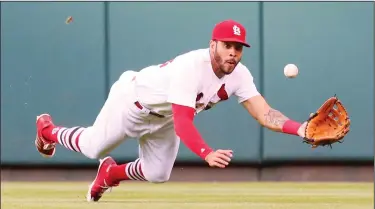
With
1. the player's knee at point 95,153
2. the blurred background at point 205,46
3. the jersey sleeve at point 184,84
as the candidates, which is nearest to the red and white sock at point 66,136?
the player's knee at point 95,153

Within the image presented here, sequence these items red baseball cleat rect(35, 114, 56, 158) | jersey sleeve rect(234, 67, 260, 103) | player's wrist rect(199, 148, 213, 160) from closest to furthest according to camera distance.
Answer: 1. player's wrist rect(199, 148, 213, 160)
2. jersey sleeve rect(234, 67, 260, 103)
3. red baseball cleat rect(35, 114, 56, 158)

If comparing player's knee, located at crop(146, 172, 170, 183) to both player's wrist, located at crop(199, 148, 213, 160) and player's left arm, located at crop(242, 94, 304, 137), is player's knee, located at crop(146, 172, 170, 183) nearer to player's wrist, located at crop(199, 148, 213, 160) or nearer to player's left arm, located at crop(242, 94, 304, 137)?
player's left arm, located at crop(242, 94, 304, 137)

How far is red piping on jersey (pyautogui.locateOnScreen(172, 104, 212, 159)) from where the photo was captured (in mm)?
6105

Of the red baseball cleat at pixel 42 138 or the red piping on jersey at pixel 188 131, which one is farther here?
the red baseball cleat at pixel 42 138

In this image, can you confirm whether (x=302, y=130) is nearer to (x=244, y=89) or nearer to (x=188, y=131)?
(x=244, y=89)

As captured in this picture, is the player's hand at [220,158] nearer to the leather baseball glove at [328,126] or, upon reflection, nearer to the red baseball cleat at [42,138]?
the leather baseball glove at [328,126]

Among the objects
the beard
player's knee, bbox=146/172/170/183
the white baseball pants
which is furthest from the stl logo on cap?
player's knee, bbox=146/172/170/183

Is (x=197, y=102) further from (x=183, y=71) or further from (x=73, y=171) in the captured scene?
(x=73, y=171)

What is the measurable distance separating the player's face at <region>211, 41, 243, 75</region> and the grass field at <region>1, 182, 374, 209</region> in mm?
1351

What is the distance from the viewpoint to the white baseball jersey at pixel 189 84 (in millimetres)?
6363

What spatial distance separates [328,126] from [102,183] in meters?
2.05

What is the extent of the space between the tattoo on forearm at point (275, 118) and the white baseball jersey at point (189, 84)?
19 centimetres

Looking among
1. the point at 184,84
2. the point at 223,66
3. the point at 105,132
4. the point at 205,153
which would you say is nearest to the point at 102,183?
the point at 105,132

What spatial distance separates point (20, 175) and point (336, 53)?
152 inches
